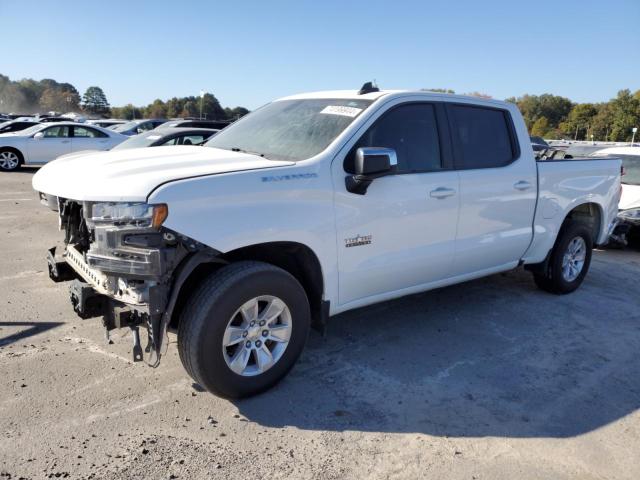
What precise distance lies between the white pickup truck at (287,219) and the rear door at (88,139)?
12.3 metres

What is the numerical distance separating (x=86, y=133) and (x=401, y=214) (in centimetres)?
1427

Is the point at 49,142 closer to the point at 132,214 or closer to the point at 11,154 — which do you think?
the point at 11,154

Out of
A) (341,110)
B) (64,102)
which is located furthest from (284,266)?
(64,102)

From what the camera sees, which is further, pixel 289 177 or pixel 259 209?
pixel 289 177

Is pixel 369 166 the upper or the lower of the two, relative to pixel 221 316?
upper

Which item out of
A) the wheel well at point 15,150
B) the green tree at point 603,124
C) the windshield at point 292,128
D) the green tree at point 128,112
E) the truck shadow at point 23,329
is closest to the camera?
the windshield at point 292,128

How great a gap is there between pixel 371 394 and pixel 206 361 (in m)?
1.14

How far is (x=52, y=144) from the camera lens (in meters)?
15.3

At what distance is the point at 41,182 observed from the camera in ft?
12.1

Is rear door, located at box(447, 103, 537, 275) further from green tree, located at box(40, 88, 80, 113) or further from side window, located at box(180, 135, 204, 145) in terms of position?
green tree, located at box(40, 88, 80, 113)

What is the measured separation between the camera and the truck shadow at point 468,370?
3.28 meters

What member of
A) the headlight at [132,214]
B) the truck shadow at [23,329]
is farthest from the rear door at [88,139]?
the headlight at [132,214]

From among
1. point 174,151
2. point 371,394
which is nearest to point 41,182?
point 174,151

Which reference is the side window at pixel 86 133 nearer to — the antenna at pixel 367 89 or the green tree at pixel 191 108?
the antenna at pixel 367 89
